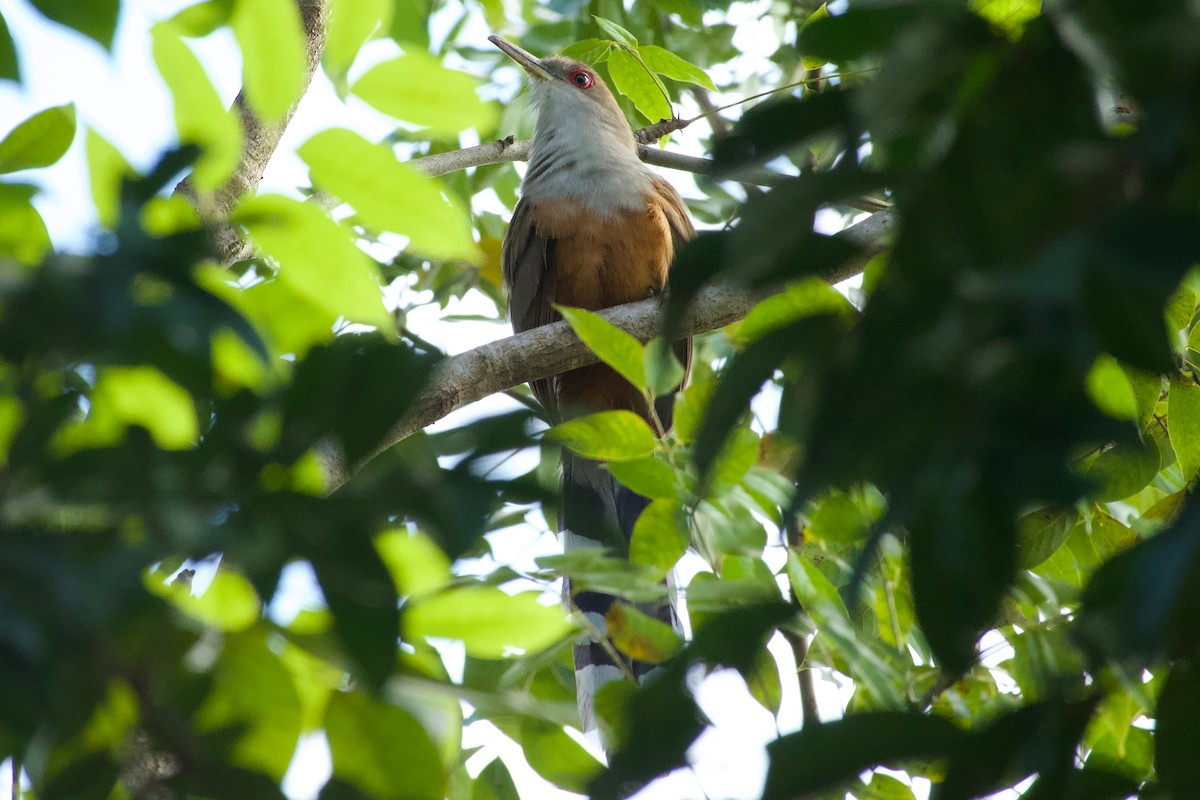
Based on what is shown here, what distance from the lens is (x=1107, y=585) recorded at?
2.62ft

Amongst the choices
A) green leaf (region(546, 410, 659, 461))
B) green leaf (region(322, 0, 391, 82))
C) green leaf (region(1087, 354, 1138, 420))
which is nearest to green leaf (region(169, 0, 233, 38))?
green leaf (region(322, 0, 391, 82))

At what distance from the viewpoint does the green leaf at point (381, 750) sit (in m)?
0.88

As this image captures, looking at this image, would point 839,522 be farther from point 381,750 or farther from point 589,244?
point 589,244

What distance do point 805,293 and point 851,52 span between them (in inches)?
15.4

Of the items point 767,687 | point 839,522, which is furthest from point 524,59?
point 767,687

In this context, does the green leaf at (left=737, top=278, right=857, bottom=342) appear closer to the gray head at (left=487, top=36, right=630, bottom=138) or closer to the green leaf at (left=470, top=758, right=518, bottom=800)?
the green leaf at (left=470, top=758, right=518, bottom=800)

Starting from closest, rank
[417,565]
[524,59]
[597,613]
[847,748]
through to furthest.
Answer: [847,748]
[417,565]
[597,613]
[524,59]

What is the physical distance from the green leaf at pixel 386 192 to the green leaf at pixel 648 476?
0.43m

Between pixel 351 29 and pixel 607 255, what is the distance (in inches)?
102

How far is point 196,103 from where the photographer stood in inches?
48.1

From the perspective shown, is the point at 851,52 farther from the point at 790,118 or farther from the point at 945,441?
the point at 945,441

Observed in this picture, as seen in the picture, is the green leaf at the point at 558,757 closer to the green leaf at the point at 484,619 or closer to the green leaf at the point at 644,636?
the green leaf at the point at 644,636

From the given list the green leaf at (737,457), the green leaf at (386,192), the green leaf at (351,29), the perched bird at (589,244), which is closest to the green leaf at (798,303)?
the green leaf at (737,457)

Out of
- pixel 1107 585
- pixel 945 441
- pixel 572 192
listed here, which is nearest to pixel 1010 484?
pixel 945 441
